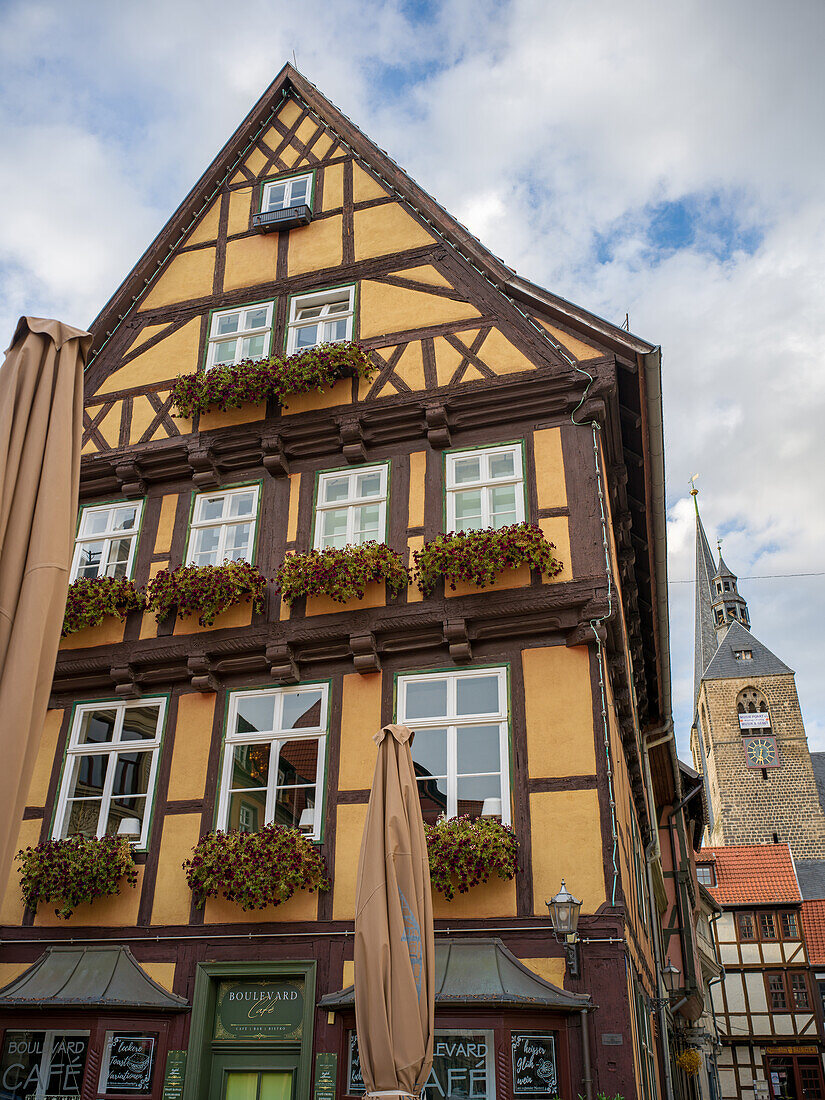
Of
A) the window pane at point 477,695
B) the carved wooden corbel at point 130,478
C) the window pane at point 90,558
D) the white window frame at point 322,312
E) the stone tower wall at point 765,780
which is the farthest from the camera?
the stone tower wall at point 765,780

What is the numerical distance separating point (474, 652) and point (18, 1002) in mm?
5419

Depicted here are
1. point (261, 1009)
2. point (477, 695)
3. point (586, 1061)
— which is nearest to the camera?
point (586, 1061)

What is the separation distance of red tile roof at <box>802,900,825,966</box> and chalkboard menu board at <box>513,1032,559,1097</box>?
35.4 metres

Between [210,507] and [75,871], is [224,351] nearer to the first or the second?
[210,507]

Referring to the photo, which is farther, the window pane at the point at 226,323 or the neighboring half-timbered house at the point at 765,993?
the neighboring half-timbered house at the point at 765,993

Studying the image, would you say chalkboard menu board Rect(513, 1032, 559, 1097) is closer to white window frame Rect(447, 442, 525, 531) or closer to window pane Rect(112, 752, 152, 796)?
window pane Rect(112, 752, 152, 796)

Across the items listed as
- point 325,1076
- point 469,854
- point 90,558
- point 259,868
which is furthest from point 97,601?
point 325,1076

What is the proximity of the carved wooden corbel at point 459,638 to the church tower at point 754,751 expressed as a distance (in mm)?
58071

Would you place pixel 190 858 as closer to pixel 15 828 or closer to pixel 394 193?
pixel 15 828

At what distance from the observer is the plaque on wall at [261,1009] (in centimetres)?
895

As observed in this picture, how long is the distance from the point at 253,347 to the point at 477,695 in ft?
19.2

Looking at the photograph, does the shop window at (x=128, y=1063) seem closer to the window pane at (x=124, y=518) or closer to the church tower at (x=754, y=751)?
the window pane at (x=124, y=518)

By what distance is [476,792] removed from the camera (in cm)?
921

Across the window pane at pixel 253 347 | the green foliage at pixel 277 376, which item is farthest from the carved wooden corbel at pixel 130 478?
the window pane at pixel 253 347
